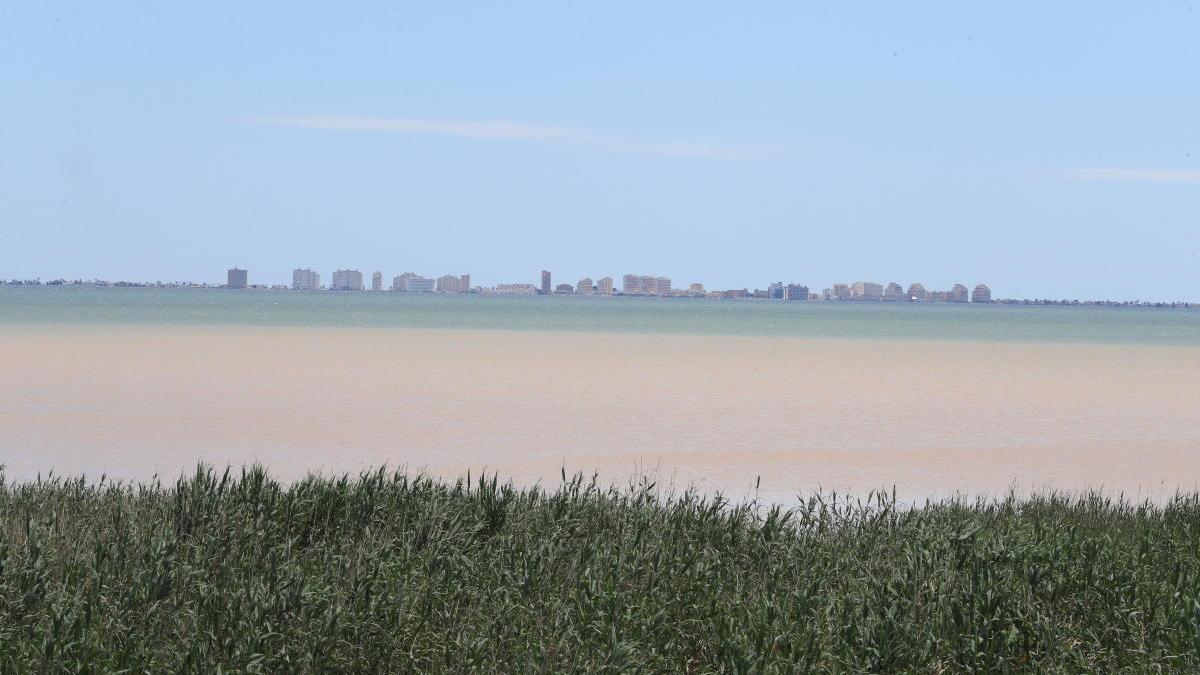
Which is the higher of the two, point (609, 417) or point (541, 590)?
point (541, 590)

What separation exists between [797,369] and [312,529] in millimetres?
36157

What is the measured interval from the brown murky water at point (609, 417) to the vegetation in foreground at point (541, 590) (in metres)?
6.26

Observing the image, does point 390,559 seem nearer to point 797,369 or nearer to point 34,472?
point 34,472

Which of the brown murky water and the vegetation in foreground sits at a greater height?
the vegetation in foreground

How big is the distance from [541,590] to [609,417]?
18.1 meters

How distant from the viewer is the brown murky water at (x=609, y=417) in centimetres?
1717

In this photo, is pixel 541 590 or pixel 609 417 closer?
pixel 541 590

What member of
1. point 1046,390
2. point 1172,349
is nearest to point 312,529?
point 1046,390

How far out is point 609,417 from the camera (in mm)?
24922

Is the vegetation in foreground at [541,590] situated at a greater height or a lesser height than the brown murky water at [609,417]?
greater

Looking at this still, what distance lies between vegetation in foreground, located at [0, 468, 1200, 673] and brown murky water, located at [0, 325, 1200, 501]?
626 cm

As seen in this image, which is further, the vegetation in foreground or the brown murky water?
the brown murky water

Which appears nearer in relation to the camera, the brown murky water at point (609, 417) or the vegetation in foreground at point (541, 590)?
the vegetation in foreground at point (541, 590)

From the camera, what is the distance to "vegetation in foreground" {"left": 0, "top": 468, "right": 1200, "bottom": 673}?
19.4 ft
